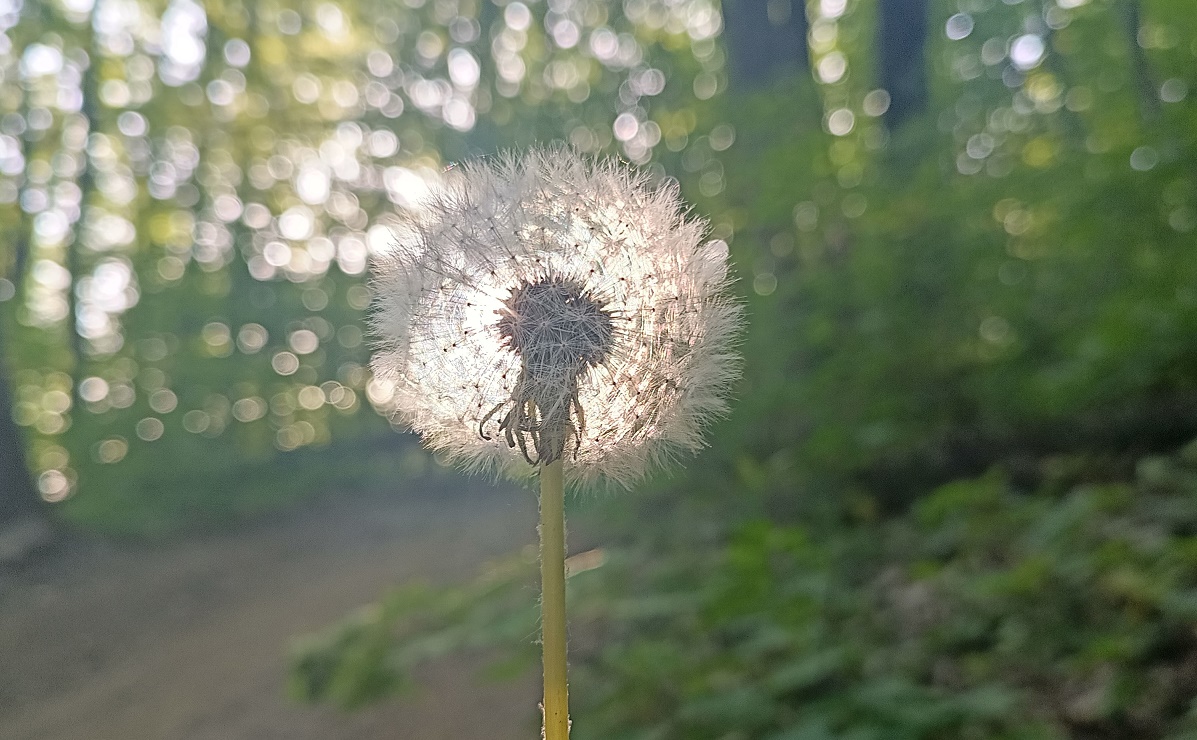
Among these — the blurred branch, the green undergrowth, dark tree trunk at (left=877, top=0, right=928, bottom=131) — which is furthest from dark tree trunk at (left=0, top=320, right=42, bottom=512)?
the blurred branch

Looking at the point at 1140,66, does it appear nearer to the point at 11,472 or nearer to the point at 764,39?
the point at 764,39

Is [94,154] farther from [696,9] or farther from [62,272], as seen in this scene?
[696,9]

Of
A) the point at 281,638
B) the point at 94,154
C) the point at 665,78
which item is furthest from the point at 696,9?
the point at 94,154

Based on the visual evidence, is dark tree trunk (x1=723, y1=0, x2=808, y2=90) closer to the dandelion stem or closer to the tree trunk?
the dandelion stem

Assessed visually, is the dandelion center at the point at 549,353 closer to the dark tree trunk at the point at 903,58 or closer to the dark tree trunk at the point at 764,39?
the dark tree trunk at the point at 903,58

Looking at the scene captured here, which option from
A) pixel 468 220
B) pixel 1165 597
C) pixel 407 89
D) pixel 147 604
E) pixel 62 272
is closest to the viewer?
pixel 468 220

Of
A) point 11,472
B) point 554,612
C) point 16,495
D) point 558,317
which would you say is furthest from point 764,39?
point 16,495

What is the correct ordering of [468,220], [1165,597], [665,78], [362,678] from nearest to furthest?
[468,220]
[1165,597]
[362,678]
[665,78]
